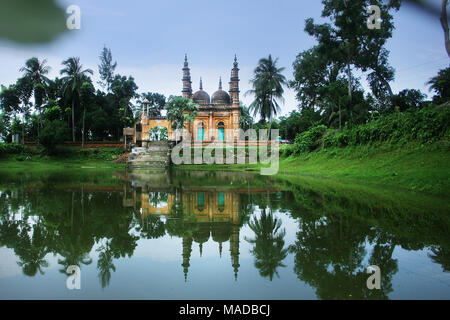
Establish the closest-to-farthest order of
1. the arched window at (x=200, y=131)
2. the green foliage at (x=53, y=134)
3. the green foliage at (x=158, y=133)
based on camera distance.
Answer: the green foliage at (x=53, y=134) < the green foliage at (x=158, y=133) < the arched window at (x=200, y=131)

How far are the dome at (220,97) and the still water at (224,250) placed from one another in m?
36.0

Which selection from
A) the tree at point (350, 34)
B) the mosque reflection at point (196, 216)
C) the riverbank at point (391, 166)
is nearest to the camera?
the mosque reflection at point (196, 216)

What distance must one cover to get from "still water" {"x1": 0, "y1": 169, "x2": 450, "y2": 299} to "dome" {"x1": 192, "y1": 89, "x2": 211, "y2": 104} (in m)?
35.8

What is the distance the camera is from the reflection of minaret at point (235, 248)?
368 centimetres

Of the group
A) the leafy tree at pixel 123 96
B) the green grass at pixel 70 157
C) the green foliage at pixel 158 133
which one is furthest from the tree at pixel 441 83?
the leafy tree at pixel 123 96

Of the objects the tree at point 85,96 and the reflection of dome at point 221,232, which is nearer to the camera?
the reflection of dome at point 221,232

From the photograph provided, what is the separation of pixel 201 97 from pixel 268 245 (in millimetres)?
39585

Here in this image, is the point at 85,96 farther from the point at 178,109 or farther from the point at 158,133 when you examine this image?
the point at 178,109

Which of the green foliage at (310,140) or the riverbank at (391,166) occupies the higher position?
the green foliage at (310,140)

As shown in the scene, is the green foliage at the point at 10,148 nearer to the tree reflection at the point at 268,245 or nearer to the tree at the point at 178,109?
the tree at the point at 178,109

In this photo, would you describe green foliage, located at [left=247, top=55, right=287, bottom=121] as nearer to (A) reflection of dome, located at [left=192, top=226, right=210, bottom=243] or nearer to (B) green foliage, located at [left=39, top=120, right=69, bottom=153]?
(B) green foliage, located at [left=39, top=120, right=69, bottom=153]

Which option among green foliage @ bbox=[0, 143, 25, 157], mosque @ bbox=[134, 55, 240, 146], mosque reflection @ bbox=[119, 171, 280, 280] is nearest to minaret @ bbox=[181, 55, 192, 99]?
mosque @ bbox=[134, 55, 240, 146]

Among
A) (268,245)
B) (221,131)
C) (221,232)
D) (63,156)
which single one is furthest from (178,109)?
(268,245)
